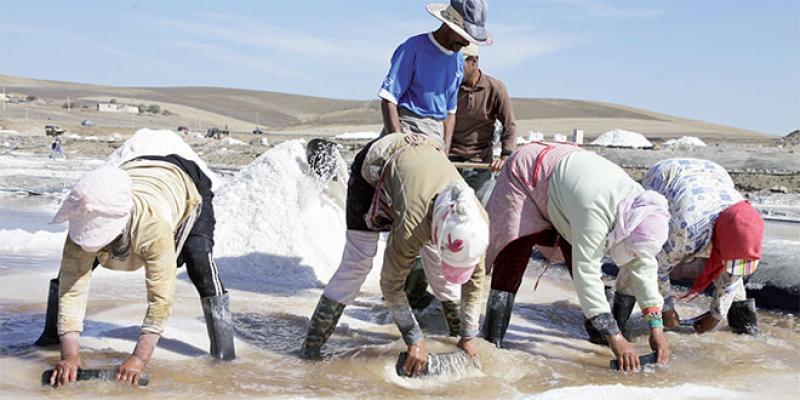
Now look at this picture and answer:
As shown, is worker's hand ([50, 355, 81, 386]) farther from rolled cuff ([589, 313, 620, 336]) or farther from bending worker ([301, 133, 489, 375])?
rolled cuff ([589, 313, 620, 336])

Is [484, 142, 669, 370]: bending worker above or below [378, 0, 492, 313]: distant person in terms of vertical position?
below

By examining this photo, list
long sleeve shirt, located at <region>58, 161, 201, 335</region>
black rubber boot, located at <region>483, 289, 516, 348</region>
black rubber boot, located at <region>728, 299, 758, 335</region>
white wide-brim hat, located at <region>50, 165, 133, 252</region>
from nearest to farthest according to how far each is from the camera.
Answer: white wide-brim hat, located at <region>50, 165, 133, 252</region>
long sleeve shirt, located at <region>58, 161, 201, 335</region>
black rubber boot, located at <region>483, 289, 516, 348</region>
black rubber boot, located at <region>728, 299, 758, 335</region>

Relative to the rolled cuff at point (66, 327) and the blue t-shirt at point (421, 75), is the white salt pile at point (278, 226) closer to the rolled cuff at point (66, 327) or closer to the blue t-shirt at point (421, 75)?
the blue t-shirt at point (421, 75)

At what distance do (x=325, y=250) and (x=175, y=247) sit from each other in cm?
231

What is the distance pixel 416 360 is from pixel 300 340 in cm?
83

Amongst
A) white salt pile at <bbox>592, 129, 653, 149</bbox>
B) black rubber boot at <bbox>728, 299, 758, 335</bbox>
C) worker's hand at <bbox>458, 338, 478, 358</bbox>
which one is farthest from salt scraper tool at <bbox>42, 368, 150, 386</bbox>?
white salt pile at <bbox>592, 129, 653, 149</bbox>

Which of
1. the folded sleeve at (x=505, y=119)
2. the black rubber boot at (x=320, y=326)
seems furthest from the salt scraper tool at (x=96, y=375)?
the folded sleeve at (x=505, y=119)

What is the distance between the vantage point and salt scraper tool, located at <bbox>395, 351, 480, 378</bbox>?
327 centimetres

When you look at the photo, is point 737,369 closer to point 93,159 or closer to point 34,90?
point 93,159

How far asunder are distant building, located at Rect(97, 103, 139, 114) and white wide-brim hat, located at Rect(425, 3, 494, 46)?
5035 cm

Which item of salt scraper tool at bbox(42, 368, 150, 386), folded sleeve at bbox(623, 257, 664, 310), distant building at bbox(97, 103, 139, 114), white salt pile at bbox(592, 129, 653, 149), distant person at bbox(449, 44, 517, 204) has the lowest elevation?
distant building at bbox(97, 103, 139, 114)

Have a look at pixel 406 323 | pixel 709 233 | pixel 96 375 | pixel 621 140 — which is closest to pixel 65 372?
pixel 96 375

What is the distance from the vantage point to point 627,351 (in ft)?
11.5

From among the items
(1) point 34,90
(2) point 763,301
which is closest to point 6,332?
(2) point 763,301
